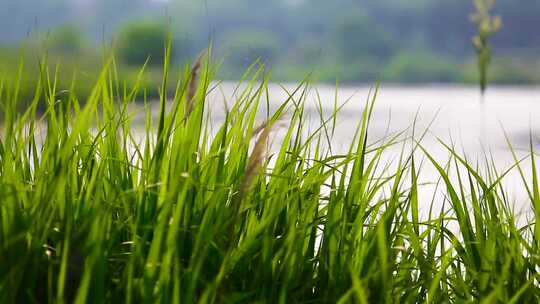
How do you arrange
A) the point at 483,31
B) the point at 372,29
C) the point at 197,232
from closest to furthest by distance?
the point at 197,232, the point at 483,31, the point at 372,29

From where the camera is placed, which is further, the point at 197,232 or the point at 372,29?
the point at 372,29

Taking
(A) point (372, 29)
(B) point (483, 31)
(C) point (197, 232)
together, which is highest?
(A) point (372, 29)

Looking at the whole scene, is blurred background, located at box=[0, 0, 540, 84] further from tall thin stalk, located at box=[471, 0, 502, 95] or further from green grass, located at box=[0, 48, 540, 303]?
green grass, located at box=[0, 48, 540, 303]

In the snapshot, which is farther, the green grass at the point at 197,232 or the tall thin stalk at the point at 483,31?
the tall thin stalk at the point at 483,31

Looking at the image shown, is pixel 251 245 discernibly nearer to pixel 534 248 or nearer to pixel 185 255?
pixel 185 255

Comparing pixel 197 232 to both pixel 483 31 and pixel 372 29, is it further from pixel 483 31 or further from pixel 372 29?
pixel 372 29

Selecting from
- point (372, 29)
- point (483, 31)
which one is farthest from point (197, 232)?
point (372, 29)

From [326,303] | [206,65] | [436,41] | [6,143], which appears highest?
[436,41]

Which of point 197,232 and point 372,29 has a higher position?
point 372,29

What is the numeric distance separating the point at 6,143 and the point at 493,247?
0.63 m

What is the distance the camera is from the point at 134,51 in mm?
28734

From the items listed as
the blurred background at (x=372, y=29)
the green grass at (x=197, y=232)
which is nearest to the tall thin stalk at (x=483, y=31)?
the green grass at (x=197, y=232)

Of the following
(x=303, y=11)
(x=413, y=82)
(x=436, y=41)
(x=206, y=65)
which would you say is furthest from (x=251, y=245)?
(x=303, y=11)

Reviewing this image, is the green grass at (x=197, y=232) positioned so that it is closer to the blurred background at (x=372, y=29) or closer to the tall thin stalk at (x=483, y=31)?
the tall thin stalk at (x=483, y=31)
